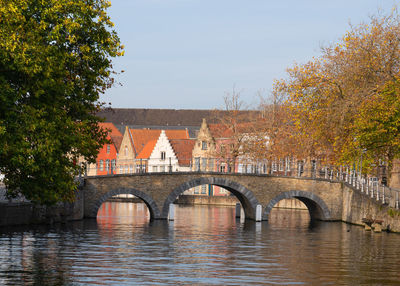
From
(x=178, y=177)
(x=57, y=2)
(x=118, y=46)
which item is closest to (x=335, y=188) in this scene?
(x=178, y=177)

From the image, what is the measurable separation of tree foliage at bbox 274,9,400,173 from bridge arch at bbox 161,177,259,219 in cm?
616

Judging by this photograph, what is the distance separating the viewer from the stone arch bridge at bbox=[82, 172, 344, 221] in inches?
1761

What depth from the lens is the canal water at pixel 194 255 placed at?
21000 mm

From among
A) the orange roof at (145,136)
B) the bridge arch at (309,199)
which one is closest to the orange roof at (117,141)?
the orange roof at (145,136)

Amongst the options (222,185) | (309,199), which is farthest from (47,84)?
(309,199)

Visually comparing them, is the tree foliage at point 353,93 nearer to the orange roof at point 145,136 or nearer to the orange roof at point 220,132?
the orange roof at point 220,132

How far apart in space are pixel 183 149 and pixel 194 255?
59643 mm

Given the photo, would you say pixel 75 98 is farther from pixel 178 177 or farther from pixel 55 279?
pixel 178 177

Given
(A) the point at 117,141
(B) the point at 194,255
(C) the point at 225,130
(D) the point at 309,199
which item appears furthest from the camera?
(A) the point at 117,141

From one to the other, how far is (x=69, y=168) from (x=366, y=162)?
21.8m

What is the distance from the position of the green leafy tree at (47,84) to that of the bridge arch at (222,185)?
17.7m

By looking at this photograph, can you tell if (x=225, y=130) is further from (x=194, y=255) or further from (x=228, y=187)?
(x=194, y=255)

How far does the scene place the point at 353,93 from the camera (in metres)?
39.6

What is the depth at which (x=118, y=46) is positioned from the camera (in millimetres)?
27891
